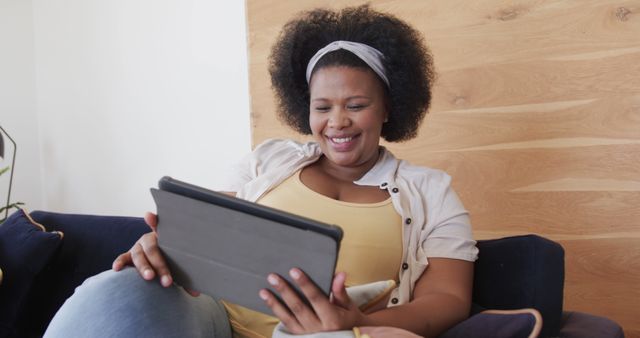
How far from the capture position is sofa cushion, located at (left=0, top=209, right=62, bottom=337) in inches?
57.6

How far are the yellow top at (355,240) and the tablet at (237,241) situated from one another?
0.87 feet

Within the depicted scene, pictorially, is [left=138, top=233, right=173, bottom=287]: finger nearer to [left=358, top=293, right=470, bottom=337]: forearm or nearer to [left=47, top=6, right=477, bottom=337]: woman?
[left=47, top=6, right=477, bottom=337]: woman

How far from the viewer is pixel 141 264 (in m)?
0.88

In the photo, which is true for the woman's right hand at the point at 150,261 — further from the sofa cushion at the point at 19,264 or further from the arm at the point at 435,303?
the sofa cushion at the point at 19,264

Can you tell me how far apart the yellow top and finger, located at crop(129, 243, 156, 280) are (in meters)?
0.24

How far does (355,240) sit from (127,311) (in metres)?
0.45

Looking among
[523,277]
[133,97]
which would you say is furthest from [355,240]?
[133,97]

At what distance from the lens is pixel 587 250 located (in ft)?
4.69

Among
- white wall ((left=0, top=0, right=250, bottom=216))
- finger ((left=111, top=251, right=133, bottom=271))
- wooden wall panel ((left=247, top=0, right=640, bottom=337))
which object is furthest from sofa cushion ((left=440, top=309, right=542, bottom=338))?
white wall ((left=0, top=0, right=250, bottom=216))

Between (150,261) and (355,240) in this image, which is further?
(355,240)

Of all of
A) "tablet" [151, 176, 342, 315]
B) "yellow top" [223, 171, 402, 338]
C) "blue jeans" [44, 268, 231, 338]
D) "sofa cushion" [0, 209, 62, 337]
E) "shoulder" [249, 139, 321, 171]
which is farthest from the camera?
"sofa cushion" [0, 209, 62, 337]

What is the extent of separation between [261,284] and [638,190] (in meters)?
1.04

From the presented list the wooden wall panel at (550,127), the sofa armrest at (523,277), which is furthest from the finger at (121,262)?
the wooden wall panel at (550,127)

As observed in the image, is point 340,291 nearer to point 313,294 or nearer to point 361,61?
point 313,294
